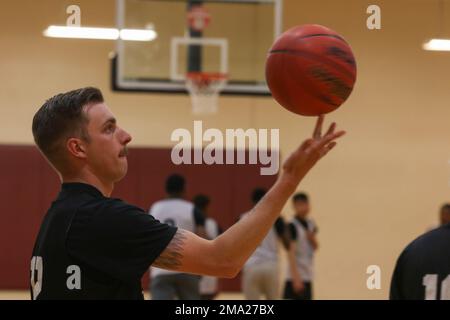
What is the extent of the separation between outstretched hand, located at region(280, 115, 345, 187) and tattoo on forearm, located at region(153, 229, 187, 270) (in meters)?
0.31

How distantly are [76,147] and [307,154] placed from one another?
635mm

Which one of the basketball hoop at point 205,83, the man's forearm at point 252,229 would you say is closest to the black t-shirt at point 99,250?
the man's forearm at point 252,229

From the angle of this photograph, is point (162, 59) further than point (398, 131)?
No

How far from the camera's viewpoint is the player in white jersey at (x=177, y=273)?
20.1 feet

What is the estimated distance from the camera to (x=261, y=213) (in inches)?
78.0

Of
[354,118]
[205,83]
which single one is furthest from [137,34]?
[354,118]

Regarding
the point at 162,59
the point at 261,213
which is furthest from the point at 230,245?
the point at 162,59

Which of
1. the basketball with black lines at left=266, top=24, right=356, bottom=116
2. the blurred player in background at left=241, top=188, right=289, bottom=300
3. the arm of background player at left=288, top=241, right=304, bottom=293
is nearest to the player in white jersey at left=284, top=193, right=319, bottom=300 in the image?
the arm of background player at left=288, top=241, right=304, bottom=293

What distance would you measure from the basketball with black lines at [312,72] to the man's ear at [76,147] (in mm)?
732

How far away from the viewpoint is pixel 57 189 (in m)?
9.02

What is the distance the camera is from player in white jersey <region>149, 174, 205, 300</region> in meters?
6.13

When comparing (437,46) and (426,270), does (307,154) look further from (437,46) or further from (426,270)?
(437,46)
